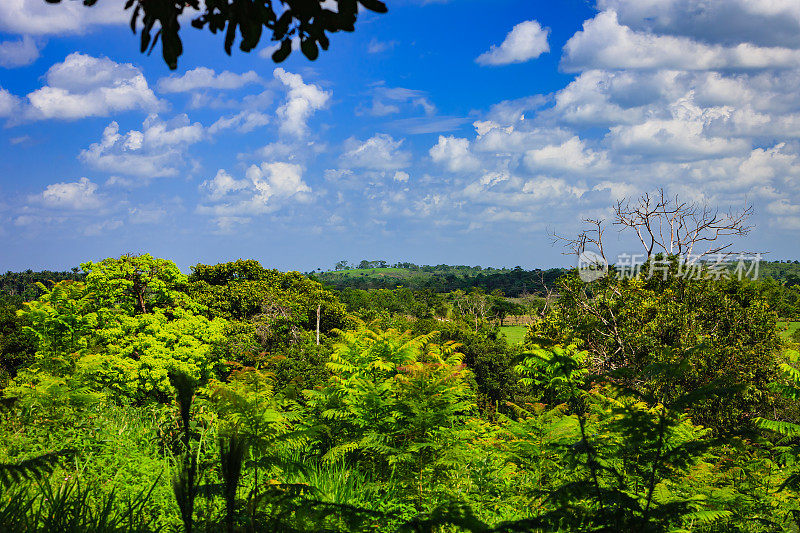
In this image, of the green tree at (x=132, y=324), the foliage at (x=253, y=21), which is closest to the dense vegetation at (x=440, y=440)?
the foliage at (x=253, y=21)

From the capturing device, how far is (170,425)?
588 cm

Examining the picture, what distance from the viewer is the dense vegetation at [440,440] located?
96.2 inches

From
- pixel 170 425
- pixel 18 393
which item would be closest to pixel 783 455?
pixel 170 425

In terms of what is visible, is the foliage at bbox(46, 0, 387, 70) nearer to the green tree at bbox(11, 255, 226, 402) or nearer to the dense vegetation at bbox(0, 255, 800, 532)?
the dense vegetation at bbox(0, 255, 800, 532)

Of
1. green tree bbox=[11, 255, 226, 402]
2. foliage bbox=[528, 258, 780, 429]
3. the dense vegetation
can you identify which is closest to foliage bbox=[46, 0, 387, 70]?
the dense vegetation

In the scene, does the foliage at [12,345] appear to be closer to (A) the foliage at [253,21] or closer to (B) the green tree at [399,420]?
(B) the green tree at [399,420]

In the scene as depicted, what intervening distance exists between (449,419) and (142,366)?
1881 centimetres

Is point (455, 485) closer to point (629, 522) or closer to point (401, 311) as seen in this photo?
point (629, 522)

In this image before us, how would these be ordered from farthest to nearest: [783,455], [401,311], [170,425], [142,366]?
1. [401,311]
2. [142,366]
3. [170,425]
4. [783,455]

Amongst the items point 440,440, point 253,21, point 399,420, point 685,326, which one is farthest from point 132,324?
point 253,21

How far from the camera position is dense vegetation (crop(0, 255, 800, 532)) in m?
2.44

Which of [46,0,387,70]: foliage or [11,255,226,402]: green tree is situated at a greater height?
[46,0,387,70]: foliage

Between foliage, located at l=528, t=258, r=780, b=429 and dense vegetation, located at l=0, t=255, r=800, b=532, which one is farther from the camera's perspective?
foliage, located at l=528, t=258, r=780, b=429

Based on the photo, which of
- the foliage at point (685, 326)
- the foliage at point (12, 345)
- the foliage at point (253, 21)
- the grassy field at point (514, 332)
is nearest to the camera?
the foliage at point (253, 21)
